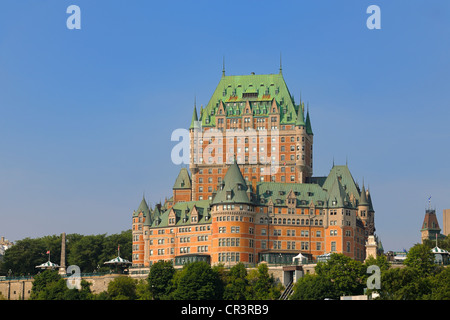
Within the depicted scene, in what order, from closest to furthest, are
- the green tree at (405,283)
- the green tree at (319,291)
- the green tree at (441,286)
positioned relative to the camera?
the green tree at (441,286) → the green tree at (405,283) → the green tree at (319,291)

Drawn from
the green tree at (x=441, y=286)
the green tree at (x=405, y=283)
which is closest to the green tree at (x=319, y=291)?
the green tree at (x=405, y=283)

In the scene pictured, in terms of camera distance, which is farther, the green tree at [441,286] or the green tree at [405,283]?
the green tree at [405,283]

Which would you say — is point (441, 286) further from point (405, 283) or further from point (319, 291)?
point (319, 291)

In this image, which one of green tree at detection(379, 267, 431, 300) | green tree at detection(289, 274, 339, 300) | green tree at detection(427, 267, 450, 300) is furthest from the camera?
green tree at detection(289, 274, 339, 300)

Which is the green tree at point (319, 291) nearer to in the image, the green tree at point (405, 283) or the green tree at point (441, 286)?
the green tree at point (405, 283)

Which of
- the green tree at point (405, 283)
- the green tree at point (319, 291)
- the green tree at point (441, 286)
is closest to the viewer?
the green tree at point (441, 286)

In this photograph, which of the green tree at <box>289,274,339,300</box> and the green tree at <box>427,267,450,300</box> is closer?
the green tree at <box>427,267,450,300</box>

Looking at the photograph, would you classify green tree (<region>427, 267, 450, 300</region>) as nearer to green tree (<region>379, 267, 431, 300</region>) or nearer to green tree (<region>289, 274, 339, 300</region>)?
green tree (<region>379, 267, 431, 300</region>)

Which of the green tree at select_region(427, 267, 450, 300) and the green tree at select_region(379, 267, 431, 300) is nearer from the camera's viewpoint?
the green tree at select_region(427, 267, 450, 300)

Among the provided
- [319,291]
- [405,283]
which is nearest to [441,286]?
[405,283]

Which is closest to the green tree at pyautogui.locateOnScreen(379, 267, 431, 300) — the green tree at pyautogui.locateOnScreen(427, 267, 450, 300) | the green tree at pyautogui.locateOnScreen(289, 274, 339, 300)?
the green tree at pyautogui.locateOnScreen(427, 267, 450, 300)

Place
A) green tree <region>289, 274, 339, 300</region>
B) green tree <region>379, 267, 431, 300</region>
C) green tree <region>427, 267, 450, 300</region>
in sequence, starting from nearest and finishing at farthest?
green tree <region>427, 267, 450, 300</region>, green tree <region>379, 267, 431, 300</region>, green tree <region>289, 274, 339, 300</region>
